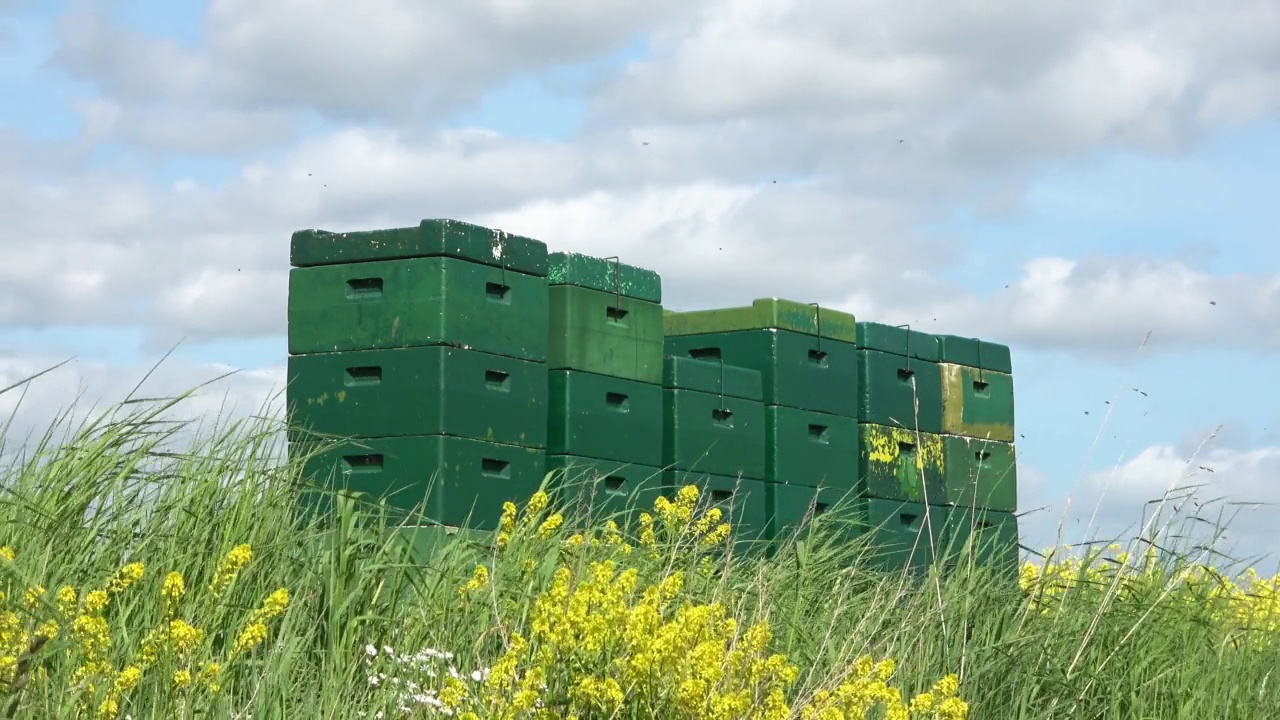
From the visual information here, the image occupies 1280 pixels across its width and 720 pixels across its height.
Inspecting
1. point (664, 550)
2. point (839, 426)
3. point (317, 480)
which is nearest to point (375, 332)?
point (317, 480)

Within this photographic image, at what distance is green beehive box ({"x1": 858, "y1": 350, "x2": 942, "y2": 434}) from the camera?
10.1 m

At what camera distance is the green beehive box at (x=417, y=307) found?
304 inches

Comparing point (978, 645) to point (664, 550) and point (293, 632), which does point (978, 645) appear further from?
point (293, 632)

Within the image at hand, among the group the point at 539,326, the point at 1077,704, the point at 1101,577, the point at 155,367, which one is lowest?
the point at 1077,704

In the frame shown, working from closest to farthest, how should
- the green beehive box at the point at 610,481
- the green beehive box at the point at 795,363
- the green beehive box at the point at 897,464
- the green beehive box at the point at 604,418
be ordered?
the green beehive box at the point at 610,481
the green beehive box at the point at 604,418
the green beehive box at the point at 795,363
the green beehive box at the point at 897,464

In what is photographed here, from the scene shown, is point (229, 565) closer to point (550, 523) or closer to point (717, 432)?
point (550, 523)

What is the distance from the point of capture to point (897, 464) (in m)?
10.1

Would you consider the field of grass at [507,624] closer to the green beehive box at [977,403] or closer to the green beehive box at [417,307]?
the green beehive box at [417,307]

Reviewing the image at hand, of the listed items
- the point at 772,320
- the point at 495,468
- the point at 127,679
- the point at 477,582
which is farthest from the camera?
the point at 772,320

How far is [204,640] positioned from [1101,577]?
3.77m

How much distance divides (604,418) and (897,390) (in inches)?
104

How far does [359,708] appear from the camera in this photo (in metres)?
4.15

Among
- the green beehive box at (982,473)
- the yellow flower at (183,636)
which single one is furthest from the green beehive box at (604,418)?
the yellow flower at (183,636)

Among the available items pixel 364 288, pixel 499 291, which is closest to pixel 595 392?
pixel 499 291
